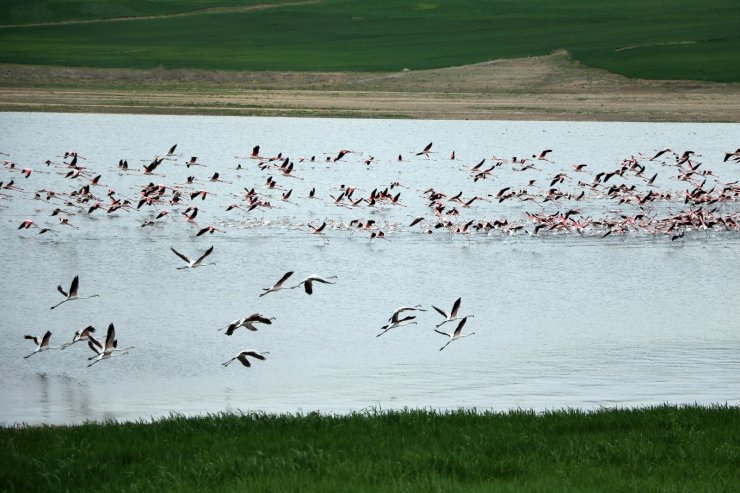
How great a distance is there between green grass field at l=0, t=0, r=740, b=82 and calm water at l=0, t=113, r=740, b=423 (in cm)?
4935

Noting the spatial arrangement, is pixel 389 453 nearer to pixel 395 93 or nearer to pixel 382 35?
pixel 395 93

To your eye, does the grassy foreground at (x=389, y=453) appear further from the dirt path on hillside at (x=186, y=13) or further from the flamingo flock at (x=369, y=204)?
the dirt path on hillside at (x=186, y=13)

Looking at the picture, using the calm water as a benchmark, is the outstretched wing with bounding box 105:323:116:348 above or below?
above

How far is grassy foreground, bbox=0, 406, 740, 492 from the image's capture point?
8.71 m

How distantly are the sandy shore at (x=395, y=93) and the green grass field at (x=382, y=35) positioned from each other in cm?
382

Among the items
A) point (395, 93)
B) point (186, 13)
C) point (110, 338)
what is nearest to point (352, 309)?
point (110, 338)

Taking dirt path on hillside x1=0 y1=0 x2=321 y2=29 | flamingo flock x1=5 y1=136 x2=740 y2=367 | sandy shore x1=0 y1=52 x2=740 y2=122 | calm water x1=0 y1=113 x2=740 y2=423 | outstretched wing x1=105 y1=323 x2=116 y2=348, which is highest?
outstretched wing x1=105 y1=323 x2=116 y2=348

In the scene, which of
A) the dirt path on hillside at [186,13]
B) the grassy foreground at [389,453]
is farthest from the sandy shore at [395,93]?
the grassy foreground at [389,453]

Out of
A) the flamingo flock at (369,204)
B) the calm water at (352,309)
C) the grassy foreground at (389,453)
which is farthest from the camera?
the flamingo flock at (369,204)

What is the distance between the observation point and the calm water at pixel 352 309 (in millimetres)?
14141

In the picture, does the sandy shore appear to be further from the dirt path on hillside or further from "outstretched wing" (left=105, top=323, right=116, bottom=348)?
"outstretched wing" (left=105, top=323, right=116, bottom=348)

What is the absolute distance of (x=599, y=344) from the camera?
17297mm

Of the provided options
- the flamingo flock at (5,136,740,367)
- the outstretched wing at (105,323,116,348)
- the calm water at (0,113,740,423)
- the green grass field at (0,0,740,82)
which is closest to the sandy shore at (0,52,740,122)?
the green grass field at (0,0,740,82)

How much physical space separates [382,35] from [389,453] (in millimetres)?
102817
